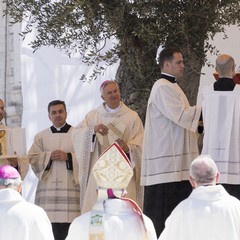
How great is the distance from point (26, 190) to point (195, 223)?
6.90 m

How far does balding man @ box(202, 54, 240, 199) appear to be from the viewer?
33.1 feet

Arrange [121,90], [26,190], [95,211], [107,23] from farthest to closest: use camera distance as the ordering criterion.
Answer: [26,190] → [121,90] → [107,23] → [95,211]

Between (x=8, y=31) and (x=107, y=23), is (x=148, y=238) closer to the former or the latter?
(x=107, y=23)

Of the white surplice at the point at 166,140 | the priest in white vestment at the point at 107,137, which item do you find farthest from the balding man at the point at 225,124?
the priest in white vestment at the point at 107,137

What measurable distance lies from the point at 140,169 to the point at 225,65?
6.32ft

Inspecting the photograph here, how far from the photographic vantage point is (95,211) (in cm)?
755

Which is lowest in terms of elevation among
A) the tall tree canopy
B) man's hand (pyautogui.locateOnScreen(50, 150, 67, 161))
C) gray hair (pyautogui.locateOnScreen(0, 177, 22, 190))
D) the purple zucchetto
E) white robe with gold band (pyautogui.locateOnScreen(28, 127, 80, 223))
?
white robe with gold band (pyautogui.locateOnScreen(28, 127, 80, 223))

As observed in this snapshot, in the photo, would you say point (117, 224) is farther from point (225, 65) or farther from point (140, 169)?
point (140, 169)

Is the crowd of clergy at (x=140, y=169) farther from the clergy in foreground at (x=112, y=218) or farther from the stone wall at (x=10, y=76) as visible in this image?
the stone wall at (x=10, y=76)

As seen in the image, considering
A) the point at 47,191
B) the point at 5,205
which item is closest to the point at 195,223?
the point at 5,205

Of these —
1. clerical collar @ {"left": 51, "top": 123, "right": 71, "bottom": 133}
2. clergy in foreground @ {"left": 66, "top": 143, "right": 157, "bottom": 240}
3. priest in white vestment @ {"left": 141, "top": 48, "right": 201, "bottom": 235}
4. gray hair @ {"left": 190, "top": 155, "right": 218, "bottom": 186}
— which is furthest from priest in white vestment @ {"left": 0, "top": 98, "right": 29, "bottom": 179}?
gray hair @ {"left": 190, "top": 155, "right": 218, "bottom": 186}

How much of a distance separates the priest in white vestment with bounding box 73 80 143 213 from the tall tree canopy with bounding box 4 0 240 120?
18.3 inches

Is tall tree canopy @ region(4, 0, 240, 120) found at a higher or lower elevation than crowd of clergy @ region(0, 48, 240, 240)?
higher

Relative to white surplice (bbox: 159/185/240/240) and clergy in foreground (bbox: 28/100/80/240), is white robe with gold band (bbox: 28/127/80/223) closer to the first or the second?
clergy in foreground (bbox: 28/100/80/240)
